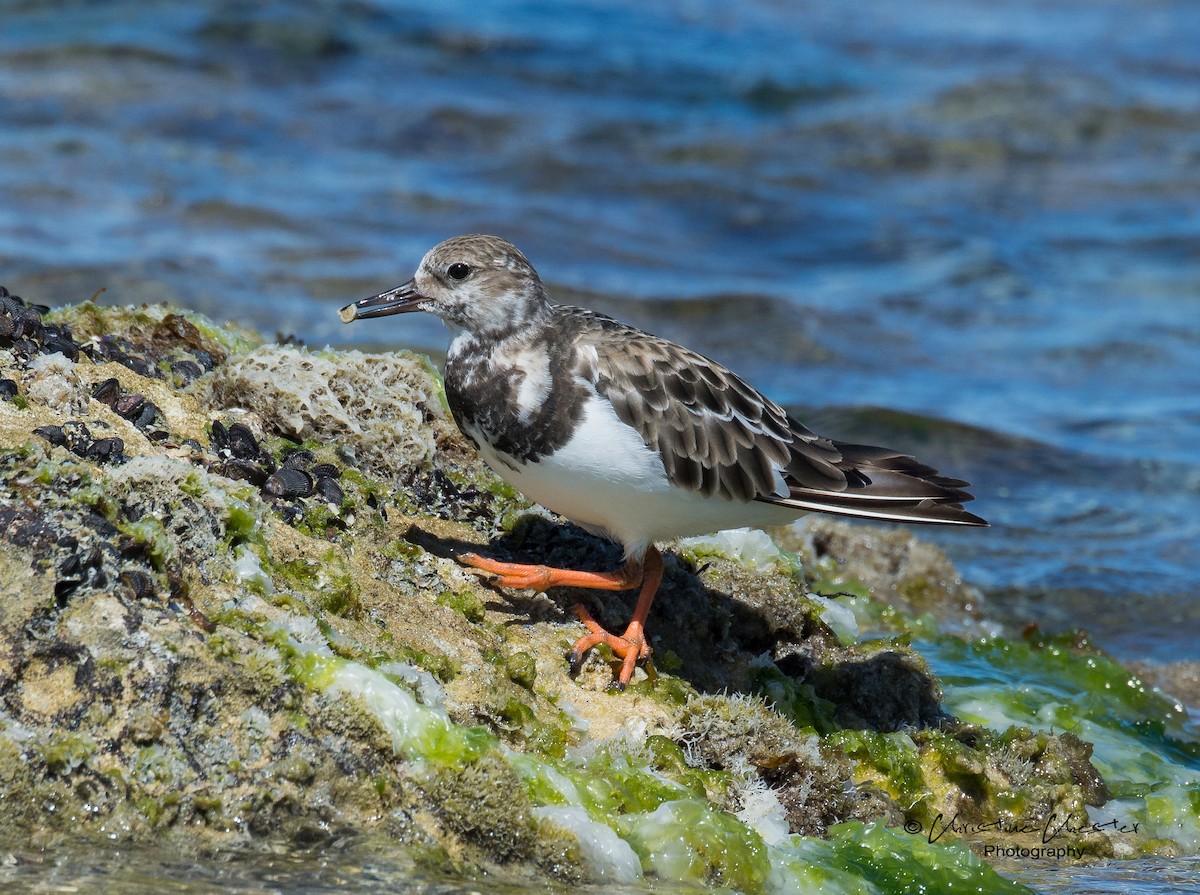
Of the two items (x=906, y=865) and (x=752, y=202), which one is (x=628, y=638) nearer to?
(x=906, y=865)

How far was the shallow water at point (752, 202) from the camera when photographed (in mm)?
9539

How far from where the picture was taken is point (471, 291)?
15.9 ft

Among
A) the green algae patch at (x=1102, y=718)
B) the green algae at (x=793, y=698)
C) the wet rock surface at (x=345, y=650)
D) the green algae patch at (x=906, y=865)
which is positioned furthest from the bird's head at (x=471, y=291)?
the green algae patch at (x=1102, y=718)

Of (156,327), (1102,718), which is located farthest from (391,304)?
(1102,718)

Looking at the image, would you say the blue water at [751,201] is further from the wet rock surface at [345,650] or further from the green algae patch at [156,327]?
the green algae patch at [156,327]

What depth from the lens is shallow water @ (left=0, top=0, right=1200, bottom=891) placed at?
31.3ft

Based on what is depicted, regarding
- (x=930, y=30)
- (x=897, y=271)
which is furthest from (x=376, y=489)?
(x=930, y=30)

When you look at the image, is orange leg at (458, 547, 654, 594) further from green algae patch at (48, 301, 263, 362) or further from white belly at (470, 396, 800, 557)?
green algae patch at (48, 301, 263, 362)

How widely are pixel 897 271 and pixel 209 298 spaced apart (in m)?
6.31

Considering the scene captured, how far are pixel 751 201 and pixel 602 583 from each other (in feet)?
34.2

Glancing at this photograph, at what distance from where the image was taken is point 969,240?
13.6 metres

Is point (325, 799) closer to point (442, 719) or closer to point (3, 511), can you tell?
point (442, 719)

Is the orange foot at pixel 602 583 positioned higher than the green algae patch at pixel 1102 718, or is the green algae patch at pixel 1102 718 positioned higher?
the orange foot at pixel 602 583

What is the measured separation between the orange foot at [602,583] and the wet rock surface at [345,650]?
8 centimetres
